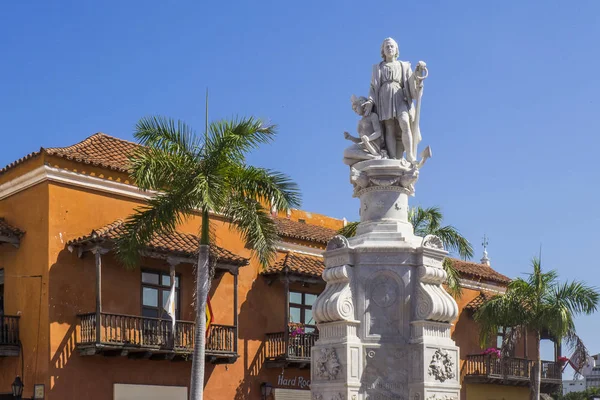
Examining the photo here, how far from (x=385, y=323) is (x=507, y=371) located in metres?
25.7

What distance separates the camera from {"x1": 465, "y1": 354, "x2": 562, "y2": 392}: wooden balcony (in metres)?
36.8

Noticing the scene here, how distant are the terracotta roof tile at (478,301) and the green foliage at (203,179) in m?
18.5

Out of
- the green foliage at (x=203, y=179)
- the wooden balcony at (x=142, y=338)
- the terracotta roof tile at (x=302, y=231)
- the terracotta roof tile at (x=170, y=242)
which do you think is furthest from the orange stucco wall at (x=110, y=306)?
the green foliage at (x=203, y=179)

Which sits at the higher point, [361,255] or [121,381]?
[361,255]

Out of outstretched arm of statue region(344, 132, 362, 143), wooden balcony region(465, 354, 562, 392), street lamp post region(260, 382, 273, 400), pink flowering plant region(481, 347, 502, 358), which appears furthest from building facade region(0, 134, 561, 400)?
outstretched arm of statue region(344, 132, 362, 143)

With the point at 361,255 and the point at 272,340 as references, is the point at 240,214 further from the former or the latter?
the point at 272,340

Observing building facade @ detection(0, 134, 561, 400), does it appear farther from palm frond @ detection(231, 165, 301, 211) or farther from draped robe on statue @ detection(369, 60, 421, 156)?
draped robe on statue @ detection(369, 60, 421, 156)

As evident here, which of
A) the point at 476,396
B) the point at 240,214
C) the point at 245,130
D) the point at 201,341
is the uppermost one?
the point at 245,130

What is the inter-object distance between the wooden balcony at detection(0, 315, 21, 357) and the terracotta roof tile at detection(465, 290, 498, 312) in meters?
17.1

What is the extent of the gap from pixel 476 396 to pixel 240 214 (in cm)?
1997

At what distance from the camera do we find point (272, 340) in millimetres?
31000

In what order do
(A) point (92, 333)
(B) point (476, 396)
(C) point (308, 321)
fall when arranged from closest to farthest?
(A) point (92, 333) < (C) point (308, 321) < (B) point (476, 396)

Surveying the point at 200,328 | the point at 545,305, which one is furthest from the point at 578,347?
the point at 200,328

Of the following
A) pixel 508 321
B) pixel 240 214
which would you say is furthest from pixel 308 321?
pixel 240 214
